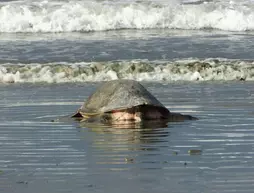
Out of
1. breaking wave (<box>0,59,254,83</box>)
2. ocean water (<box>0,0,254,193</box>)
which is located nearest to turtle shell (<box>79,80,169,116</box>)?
ocean water (<box>0,0,254,193</box>)

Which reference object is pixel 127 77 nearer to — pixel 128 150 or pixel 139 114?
pixel 139 114

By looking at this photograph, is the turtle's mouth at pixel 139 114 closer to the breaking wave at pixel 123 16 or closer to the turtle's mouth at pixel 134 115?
the turtle's mouth at pixel 134 115

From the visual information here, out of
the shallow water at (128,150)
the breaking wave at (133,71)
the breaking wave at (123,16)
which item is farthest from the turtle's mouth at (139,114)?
the breaking wave at (123,16)

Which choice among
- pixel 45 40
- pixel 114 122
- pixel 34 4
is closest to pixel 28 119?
pixel 114 122

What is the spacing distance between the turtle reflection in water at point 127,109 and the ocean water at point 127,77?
30cm

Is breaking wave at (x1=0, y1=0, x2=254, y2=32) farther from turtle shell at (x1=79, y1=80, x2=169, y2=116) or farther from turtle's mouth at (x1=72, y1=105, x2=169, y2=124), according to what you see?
turtle's mouth at (x1=72, y1=105, x2=169, y2=124)

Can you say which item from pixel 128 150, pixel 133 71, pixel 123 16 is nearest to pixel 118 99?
pixel 128 150

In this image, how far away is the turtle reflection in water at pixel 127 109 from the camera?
28.7 feet

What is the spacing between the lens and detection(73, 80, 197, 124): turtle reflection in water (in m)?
8.75

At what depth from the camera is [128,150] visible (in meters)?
6.80

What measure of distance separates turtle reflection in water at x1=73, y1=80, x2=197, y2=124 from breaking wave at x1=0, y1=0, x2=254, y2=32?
11370mm

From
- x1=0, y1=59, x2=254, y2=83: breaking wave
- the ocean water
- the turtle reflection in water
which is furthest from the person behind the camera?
x1=0, y1=59, x2=254, y2=83: breaking wave

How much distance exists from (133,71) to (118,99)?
16.0ft

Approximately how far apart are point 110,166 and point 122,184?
60 centimetres
